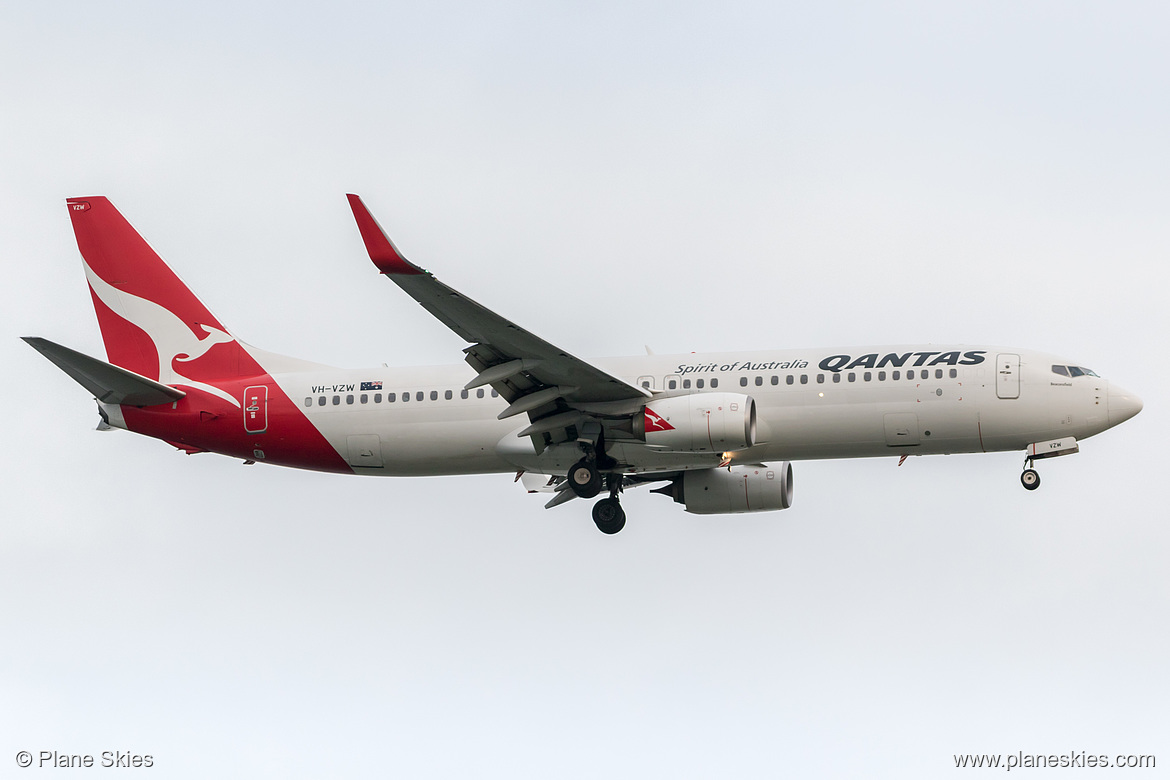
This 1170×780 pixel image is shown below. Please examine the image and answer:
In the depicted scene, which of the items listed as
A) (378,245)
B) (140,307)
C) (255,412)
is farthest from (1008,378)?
(140,307)

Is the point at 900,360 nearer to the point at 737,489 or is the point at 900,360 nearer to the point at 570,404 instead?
the point at 737,489

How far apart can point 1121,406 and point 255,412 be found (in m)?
22.1

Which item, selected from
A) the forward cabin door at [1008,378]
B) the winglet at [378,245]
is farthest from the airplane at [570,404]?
the winglet at [378,245]

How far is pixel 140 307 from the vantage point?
40.0 m

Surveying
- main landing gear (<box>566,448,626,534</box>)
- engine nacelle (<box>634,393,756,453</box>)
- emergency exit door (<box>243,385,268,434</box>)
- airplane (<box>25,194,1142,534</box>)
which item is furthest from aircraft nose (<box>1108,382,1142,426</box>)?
emergency exit door (<box>243,385,268,434</box>)

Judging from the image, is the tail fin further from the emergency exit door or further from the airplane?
the emergency exit door

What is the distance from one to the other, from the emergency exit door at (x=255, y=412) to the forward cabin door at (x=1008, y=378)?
62.1 ft

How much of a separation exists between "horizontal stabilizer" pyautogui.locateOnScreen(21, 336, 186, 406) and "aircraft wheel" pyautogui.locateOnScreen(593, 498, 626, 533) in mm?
11655

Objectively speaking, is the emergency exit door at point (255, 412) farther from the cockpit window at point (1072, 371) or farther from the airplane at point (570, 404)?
the cockpit window at point (1072, 371)

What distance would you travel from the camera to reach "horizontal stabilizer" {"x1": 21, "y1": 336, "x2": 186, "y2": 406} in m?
34.3

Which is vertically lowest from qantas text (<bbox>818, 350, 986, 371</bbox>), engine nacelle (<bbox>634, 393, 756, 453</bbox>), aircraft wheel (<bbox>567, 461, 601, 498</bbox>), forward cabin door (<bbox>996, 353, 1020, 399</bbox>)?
aircraft wheel (<bbox>567, 461, 601, 498</bbox>)

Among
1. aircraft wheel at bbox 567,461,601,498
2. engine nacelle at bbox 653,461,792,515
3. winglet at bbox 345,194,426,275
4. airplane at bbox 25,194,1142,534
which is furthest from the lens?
engine nacelle at bbox 653,461,792,515

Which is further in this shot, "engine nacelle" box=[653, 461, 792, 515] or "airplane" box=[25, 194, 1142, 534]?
"engine nacelle" box=[653, 461, 792, 515]

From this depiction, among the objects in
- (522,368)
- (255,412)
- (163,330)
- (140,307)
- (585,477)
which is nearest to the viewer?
(522,368)
